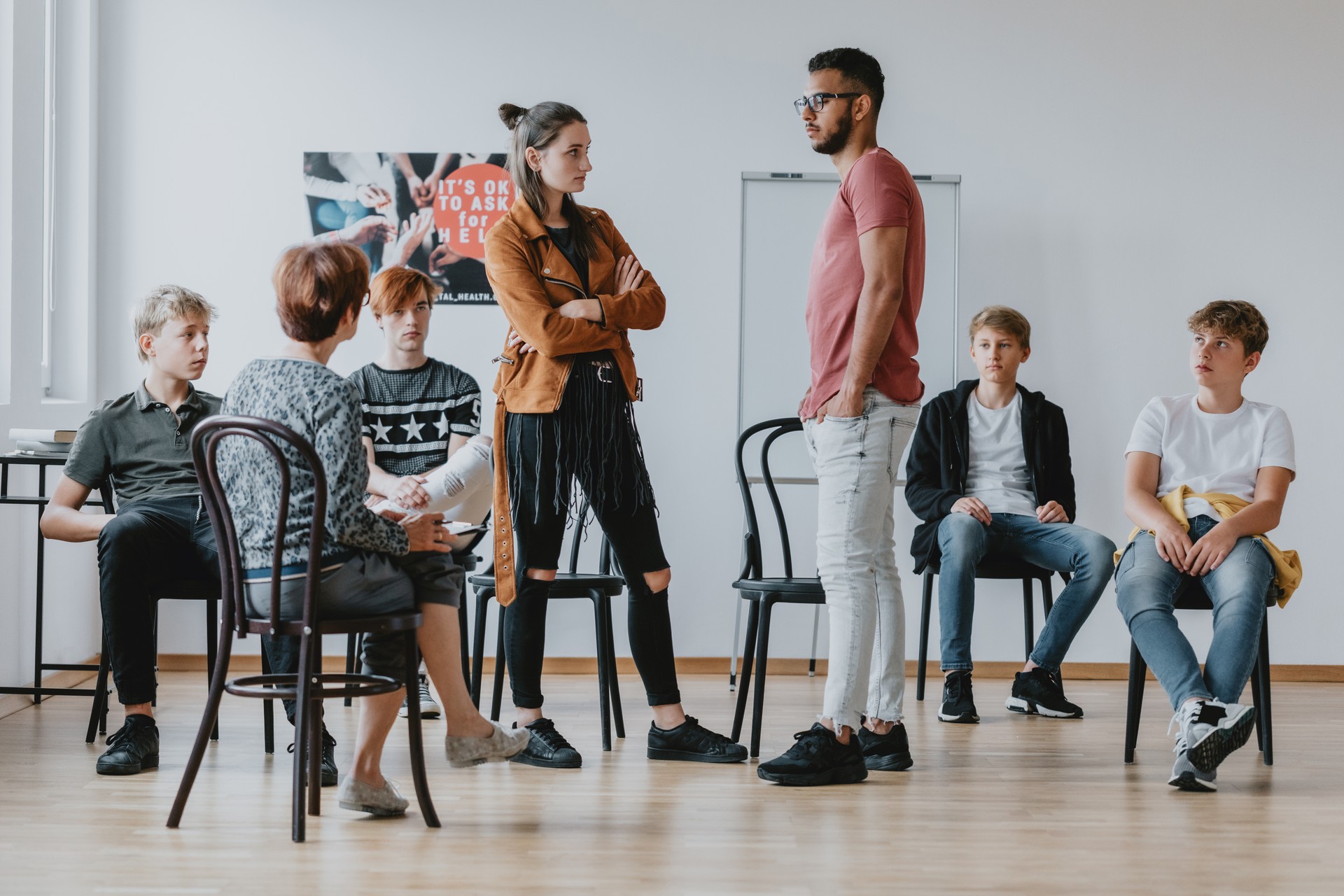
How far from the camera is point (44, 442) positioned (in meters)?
3.11

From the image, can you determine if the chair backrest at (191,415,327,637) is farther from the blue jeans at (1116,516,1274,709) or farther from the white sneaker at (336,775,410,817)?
the blue jeans at (1116,516,1274,709)

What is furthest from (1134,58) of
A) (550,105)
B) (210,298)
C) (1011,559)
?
(210,298)

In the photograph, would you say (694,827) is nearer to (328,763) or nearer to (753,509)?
(328,763)

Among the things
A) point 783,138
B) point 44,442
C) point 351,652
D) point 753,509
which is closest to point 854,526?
point 753,509

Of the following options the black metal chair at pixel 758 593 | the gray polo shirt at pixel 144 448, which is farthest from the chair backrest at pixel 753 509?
the gray polo shirt at pixel 144 448

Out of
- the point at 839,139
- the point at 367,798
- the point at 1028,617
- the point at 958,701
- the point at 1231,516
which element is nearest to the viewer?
the point at 367,798

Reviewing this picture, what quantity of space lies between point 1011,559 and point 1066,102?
1.57 m

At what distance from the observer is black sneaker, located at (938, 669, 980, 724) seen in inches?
128

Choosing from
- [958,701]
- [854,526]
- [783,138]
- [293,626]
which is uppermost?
[783,138]

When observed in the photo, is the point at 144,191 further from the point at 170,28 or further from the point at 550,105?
the point at 550,105

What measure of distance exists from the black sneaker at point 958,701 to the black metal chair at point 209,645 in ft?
5.53

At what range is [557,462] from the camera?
2.62 metres

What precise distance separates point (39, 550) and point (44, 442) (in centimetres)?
29

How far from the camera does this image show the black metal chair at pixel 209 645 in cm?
277
